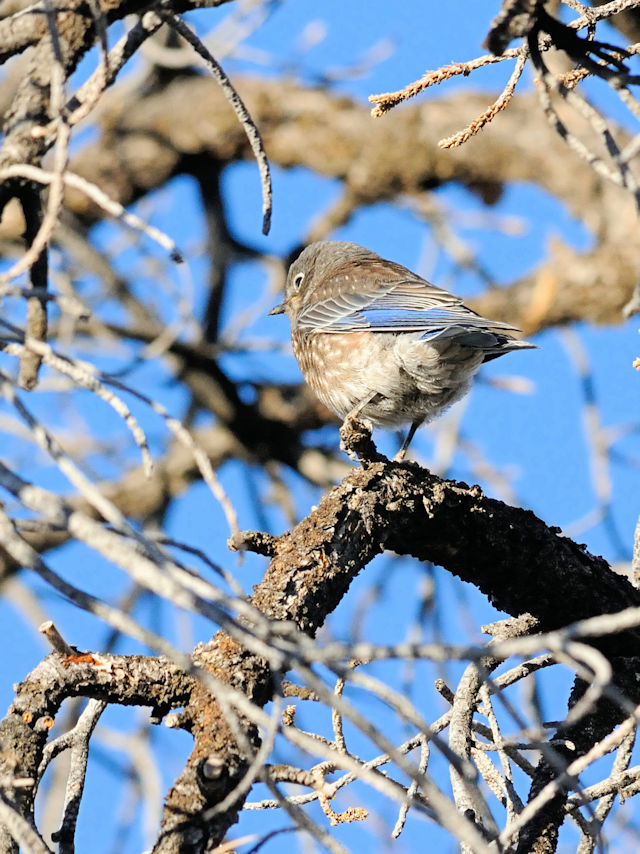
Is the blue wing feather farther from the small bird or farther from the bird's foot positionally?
the bird's foot

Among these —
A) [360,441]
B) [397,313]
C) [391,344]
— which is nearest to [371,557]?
[360,441]

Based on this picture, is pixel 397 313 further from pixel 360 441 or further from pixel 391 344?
pixel 360 441

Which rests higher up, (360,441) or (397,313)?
(397,313)

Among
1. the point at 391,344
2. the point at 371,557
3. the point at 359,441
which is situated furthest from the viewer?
the point at 391,344

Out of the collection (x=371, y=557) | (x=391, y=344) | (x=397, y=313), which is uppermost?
(x=397, y=313)

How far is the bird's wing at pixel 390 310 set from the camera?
452cm

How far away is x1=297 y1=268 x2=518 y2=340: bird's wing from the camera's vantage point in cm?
452

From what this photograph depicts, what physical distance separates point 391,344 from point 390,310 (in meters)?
0.23

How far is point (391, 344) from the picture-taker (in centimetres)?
480

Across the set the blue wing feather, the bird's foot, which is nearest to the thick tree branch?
the bird's foot

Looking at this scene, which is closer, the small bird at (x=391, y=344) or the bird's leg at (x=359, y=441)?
the bird's leg at (x=359, y=441)

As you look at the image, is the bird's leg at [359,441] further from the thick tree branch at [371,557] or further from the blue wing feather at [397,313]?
the blue wing feather at [397,313]

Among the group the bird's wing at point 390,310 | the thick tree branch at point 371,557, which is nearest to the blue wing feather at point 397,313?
the bird's wing at point 390,310

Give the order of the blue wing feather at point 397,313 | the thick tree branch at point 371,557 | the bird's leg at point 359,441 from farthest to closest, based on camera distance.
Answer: the blue wing feather at point 397,313 < the bird's leg at point 359,441 < the thick tree branch at point 371,557
